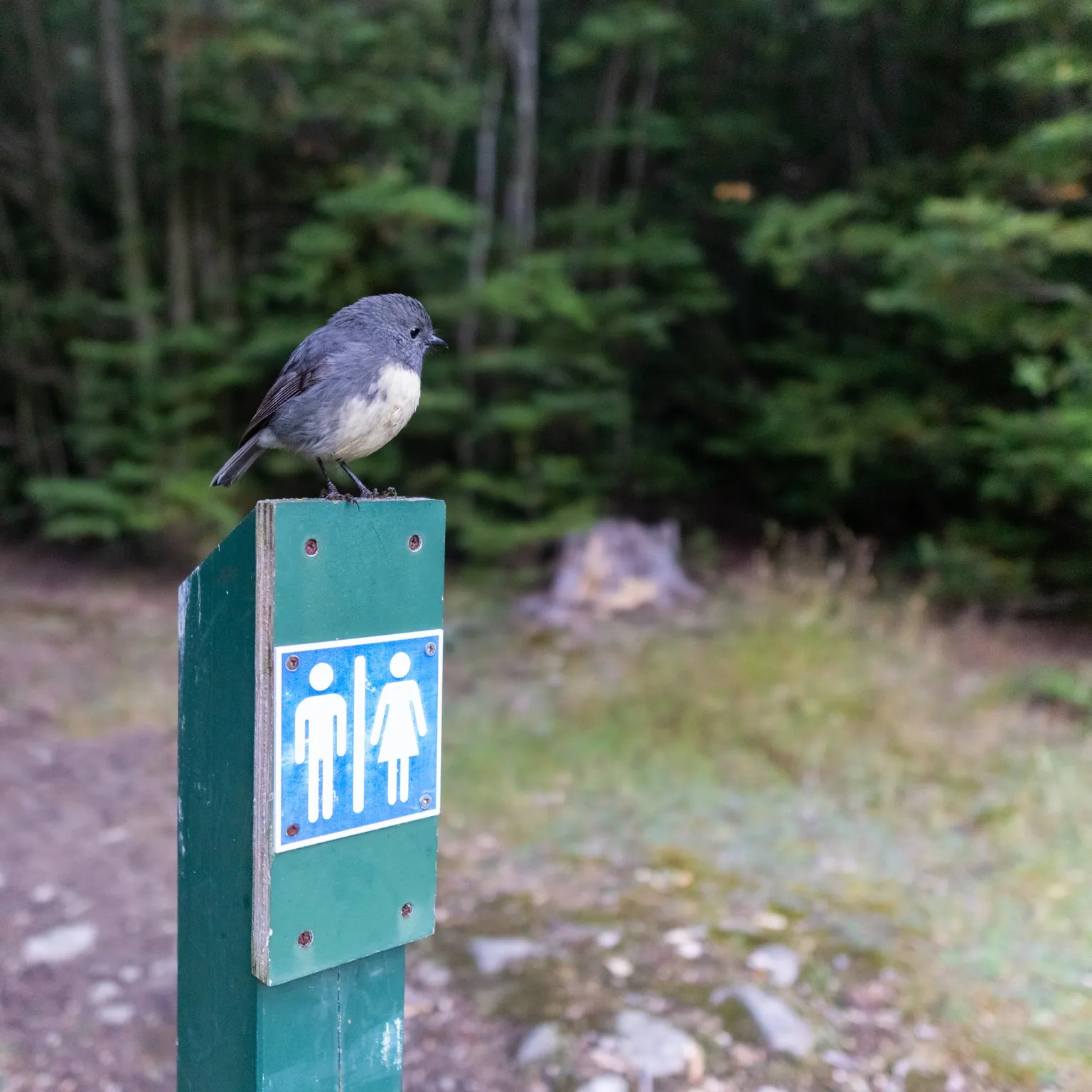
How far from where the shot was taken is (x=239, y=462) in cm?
226

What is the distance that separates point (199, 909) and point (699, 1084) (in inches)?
64.9

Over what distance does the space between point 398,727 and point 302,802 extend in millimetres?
212

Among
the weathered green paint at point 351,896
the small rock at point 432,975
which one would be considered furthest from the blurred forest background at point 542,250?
the weathered green paint at point 351,896

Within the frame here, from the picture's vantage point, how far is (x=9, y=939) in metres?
3.18

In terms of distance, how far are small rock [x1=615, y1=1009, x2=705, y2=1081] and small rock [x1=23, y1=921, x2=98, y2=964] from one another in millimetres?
1834

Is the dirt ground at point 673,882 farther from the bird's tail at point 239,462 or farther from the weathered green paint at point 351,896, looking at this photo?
the bird's tail at point 239,462

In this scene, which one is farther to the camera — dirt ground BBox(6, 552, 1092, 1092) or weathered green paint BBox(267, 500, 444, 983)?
dirt ground BBox(6, 552, 1092, 1092)

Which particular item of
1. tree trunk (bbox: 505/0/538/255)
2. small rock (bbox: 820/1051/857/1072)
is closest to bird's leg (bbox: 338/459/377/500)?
small rock (bbox: 820/1051/857/1072)

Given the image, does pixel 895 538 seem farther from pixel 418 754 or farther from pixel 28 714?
pixel 418 754

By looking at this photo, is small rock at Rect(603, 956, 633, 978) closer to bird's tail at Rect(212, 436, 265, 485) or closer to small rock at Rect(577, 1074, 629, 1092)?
small rock at Rect(577, 1074, 629, 1092)

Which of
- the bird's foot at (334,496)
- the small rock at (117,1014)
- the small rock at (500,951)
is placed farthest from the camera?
the small rock at (500,951)

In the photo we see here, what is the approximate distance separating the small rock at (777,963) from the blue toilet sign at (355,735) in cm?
192

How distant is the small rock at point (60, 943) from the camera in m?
3.10

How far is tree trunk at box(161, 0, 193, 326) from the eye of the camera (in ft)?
26.1
